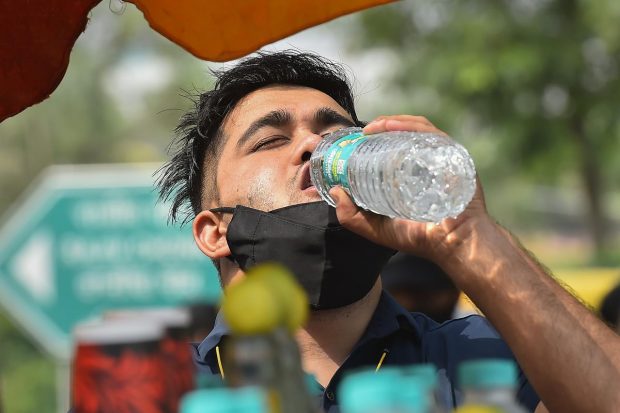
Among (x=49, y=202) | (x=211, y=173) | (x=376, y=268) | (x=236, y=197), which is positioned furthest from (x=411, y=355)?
(x=49, y=202)

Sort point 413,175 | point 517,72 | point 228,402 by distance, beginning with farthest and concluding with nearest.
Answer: point 517,72, point 413,175, point 228,402

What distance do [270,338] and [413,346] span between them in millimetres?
1272

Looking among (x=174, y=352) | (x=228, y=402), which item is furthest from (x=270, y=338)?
(x=174, y=352)

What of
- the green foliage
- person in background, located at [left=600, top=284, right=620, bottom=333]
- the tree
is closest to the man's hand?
person in background, located at [left=600, top=284, right=620, bottom=333]

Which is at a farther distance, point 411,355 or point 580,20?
point 580,20

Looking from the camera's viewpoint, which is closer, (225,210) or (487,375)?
(487,375)

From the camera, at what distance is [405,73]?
45.6 ft

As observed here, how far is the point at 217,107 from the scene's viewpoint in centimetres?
280

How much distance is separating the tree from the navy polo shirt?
33.6 feet

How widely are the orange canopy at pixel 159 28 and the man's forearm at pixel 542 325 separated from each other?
64 centimetres

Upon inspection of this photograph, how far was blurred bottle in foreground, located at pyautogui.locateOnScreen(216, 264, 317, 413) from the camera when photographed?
1181 mm

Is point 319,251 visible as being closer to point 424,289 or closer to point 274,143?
point 274,143

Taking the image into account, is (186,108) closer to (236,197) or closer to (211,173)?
(211,173)

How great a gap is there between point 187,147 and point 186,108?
11.2 inches
